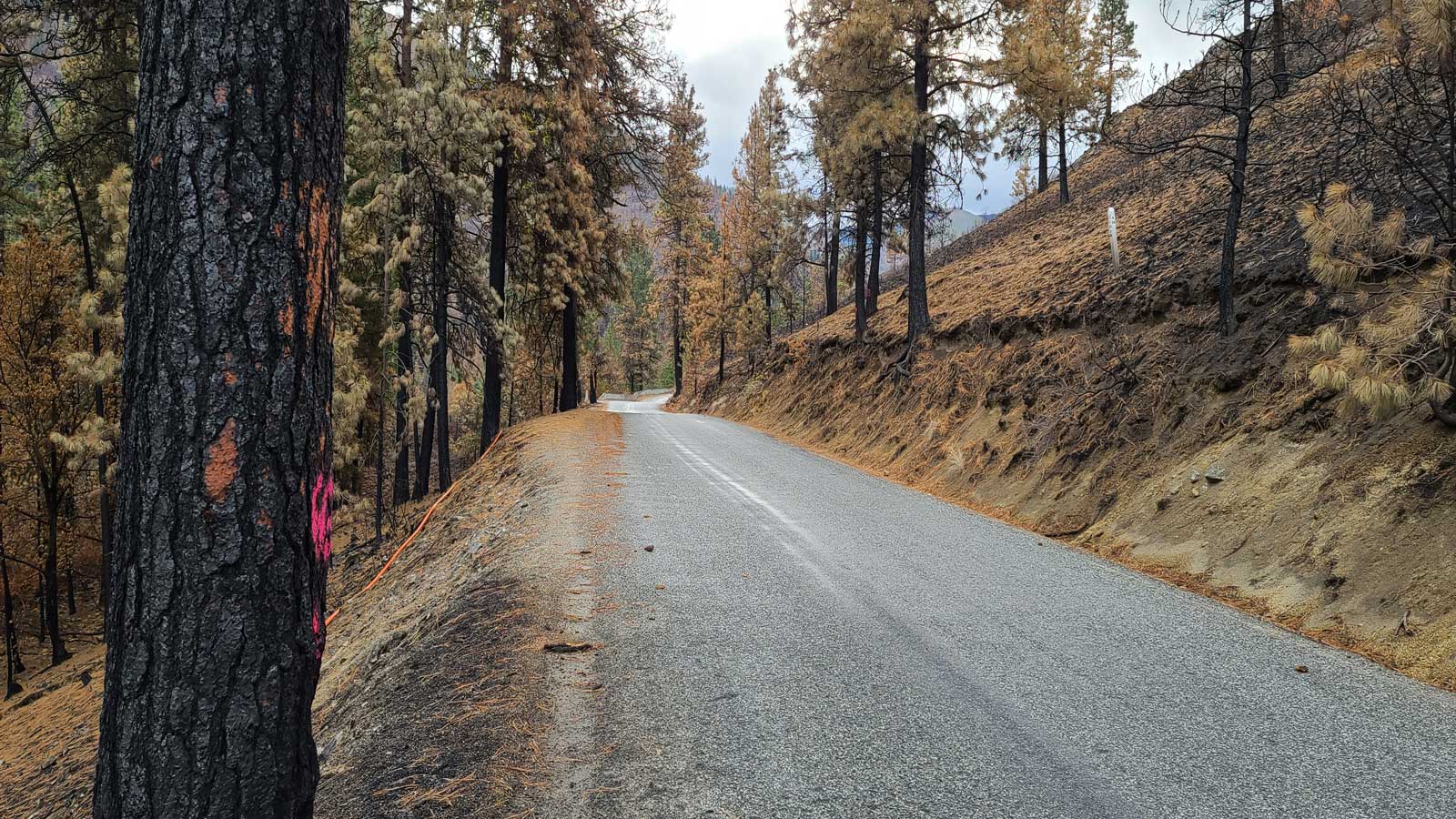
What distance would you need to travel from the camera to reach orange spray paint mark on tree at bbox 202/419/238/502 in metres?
1.81

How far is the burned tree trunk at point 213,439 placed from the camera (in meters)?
1.81

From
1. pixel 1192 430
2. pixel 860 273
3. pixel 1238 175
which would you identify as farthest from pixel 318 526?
pixel 860 273

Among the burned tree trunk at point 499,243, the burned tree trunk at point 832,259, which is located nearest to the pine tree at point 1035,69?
the burned tree trunk at point 499,243

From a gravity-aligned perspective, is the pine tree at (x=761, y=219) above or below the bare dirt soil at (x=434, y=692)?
above

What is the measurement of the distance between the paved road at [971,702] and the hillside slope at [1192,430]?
0.84 meters

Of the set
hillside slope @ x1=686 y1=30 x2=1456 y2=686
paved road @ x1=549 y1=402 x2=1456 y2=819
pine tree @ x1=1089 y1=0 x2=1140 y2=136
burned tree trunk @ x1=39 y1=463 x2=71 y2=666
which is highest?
pine tree @ x1=1089 y1=0 x2=1140 y2=136

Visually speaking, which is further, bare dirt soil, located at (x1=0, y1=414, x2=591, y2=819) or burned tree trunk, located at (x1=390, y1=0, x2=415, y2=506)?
burned tree trunk, located at (x1=390, y1=0, x2=415, y2=506)

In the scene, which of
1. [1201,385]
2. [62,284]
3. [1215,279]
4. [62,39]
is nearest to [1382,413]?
[1201,385]

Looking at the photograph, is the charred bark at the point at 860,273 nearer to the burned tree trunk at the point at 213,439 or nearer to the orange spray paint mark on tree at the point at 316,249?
the orange spray paint mark on tree at the point at 316,249

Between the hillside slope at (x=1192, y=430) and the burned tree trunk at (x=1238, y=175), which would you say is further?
the burned tree trunk at (x=1238, y=175)

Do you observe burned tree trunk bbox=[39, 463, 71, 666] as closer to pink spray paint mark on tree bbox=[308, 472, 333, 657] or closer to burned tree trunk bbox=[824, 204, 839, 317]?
pink spray paint mark on tree bbox=[308, 472, 333, 657]

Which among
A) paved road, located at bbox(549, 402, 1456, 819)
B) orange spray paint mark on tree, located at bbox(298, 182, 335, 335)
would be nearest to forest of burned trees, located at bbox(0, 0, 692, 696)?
paved road, located at bbox(549, 402, 1456, 819)

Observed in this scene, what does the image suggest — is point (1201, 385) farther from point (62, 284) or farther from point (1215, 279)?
point (62, 284)

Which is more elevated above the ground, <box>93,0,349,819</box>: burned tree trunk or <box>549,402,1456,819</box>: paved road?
<box>93,0,349,819</box>: burned tree trunk
